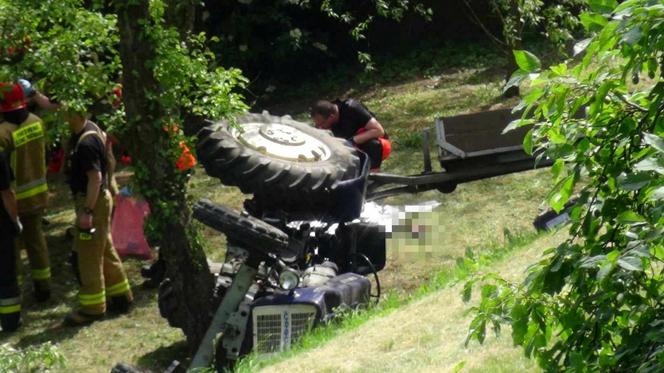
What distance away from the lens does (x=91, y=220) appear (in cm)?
927

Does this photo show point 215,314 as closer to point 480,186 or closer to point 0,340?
point 0,340

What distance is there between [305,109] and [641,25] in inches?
542

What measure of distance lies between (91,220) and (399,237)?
2294 mm

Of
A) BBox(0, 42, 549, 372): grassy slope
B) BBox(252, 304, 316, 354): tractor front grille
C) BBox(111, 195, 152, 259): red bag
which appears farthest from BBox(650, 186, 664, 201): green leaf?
BBox(111, 195, 152, 259): red bag

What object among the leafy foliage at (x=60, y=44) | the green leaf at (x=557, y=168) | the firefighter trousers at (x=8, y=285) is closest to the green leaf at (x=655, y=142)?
the green leaf at (x=557, y=168)

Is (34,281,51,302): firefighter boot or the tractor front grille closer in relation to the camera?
the tractor front grille

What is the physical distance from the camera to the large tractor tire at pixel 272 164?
8.38m

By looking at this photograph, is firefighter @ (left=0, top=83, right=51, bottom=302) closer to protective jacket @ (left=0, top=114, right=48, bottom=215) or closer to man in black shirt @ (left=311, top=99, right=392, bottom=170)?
protective jacket @ (left=0, top=114, right=48, bottom=215)

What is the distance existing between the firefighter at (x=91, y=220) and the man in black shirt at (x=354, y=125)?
1.98 meters

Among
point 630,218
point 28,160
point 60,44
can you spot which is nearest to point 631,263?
point 630,218

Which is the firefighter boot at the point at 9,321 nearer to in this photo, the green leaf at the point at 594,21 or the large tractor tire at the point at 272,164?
the large tractor tire at the point at 272,164

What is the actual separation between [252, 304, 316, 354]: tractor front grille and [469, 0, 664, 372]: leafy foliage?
12.6 feet

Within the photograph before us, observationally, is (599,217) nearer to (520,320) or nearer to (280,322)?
(520,320)

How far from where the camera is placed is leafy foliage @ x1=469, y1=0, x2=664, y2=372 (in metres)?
3.31
